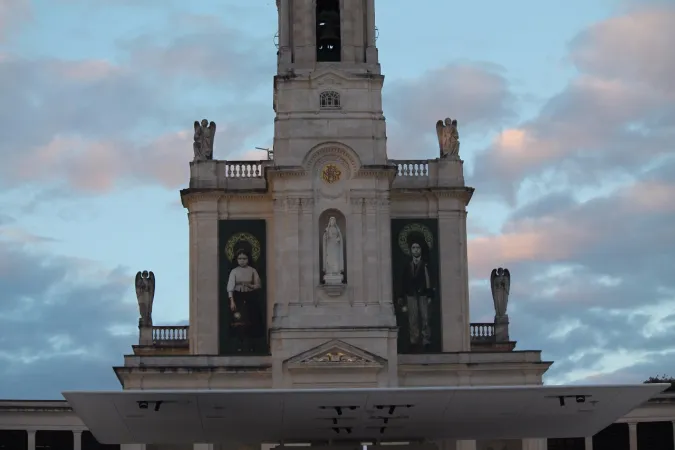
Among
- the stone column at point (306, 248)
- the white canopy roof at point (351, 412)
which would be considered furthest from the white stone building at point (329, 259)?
the white canopy roof at point (351, 412)

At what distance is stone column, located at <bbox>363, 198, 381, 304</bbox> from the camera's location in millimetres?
66312

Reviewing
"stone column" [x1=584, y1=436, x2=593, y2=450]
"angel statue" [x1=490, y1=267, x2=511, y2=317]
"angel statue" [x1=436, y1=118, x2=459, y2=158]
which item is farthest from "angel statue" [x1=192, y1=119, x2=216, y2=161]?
"stone column" [x1=584, y1=436, x2=593, y2=450]

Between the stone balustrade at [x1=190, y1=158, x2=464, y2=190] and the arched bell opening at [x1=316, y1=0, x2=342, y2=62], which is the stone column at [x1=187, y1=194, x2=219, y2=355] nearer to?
the stone balustrade at [x1=190, y1=158, x2=464, y2=190]

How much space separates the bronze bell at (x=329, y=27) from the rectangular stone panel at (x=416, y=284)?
7994mm

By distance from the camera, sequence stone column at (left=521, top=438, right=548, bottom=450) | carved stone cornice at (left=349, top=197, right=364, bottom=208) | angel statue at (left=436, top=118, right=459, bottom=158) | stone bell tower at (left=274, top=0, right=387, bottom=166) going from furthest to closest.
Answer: angel statue at (left=436, top=118, right=459, bottom=158)
stone bell tower at (left=274, top=0, right=387, bottom=166)
carved stone cornice at (left=349, top=197, right=364, bottom=208)
stone column at (left=521, top=438, right=548, bottom=450)

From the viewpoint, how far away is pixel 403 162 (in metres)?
70.4

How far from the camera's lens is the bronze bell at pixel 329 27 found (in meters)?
69.5

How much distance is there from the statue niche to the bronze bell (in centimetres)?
770

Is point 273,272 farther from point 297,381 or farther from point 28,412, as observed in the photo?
point 28,412

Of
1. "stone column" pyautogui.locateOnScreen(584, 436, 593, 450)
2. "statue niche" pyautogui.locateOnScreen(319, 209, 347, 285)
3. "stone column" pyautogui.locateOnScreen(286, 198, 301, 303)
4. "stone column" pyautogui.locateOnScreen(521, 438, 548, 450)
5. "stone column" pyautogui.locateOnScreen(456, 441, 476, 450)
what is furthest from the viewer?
"stone column" pyautogui.locateOnScreen(584, 436, 593, 450)

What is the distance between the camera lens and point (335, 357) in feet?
212

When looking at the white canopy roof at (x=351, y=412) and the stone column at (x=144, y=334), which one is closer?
the white canopy roof at (x=351, y=412)

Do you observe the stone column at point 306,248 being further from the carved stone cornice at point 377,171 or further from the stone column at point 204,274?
the stone column at point 204,274

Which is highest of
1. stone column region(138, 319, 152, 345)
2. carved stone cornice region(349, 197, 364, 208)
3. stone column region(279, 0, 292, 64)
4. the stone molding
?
stone column region(279, 0, 292, 64)
